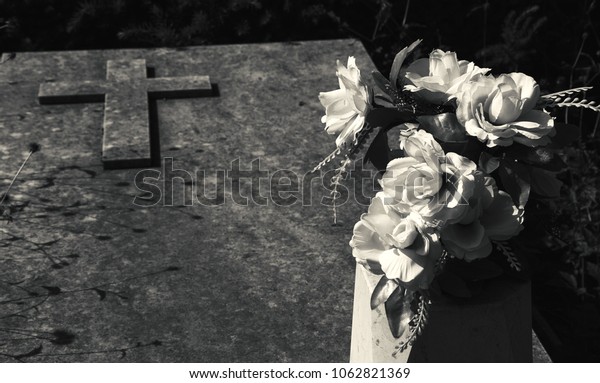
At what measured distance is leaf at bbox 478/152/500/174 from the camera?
1988mm

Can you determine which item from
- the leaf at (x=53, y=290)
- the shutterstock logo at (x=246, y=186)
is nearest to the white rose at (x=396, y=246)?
the leaf at (x=53, y=290)

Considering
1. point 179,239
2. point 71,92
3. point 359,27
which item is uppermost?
point 179,239

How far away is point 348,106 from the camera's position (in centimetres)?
215

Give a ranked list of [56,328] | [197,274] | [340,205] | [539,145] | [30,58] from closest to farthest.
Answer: [539,145] → [56,328] → [197,274] → [340,205] → [30,58]

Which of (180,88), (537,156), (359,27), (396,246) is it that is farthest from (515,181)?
(359,27)

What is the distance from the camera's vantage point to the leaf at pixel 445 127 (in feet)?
6.64

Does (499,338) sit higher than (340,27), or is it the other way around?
(499,338)

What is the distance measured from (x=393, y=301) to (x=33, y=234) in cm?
154

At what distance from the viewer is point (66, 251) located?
305 cm

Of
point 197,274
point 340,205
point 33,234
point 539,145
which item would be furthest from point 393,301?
point 33,234

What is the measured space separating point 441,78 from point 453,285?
453 mm

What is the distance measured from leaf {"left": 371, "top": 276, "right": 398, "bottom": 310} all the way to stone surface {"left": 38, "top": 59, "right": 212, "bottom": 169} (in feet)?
5.50

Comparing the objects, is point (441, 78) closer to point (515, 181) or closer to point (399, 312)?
point (515, 181)

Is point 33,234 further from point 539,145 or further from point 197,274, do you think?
point 539,145
